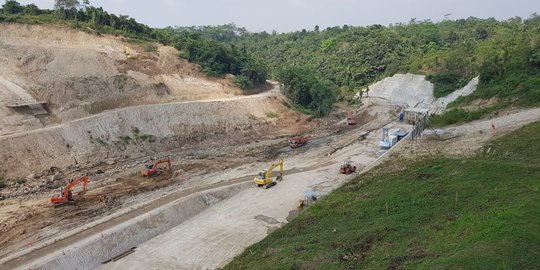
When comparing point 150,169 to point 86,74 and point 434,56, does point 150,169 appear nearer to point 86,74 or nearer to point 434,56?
point 86,74

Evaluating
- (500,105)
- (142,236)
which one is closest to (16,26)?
(142,236)

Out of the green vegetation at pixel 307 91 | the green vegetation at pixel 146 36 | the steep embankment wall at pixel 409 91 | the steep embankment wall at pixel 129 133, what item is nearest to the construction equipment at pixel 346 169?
the steep embankment wall at pixel 129 133

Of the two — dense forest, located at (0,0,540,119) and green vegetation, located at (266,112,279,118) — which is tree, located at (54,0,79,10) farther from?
green vegetation, located at (266,112,279,118)

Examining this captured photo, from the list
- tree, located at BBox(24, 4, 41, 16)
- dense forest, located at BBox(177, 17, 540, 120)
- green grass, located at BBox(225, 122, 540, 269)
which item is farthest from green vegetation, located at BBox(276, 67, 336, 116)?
tree, located at BBox(24, 4, 41, 16)

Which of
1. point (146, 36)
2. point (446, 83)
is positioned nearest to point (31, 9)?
point (146, 36)

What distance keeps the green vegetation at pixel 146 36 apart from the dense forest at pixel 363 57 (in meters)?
0.13

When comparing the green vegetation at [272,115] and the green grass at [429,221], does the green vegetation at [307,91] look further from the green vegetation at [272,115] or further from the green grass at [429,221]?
the green grass at [429,221]

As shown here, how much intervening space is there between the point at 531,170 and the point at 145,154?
33.2 metres

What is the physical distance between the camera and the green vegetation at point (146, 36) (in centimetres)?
5900

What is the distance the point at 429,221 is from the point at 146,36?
55.1 m

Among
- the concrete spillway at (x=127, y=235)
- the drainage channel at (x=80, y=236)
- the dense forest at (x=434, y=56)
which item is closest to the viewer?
the drainage channel at (x=80, y=236)

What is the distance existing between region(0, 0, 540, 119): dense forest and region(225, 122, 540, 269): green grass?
15.4 m

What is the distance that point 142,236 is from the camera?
27.8m

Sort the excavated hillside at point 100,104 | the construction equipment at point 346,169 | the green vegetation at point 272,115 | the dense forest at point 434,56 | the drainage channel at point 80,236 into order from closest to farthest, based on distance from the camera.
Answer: the drainage channel at point 80,236 < the construction equipment at point 346,169 < the excavated hillside at point 100,104 < the dense forest at point 434,56 < the green vegetation at point 272,115
